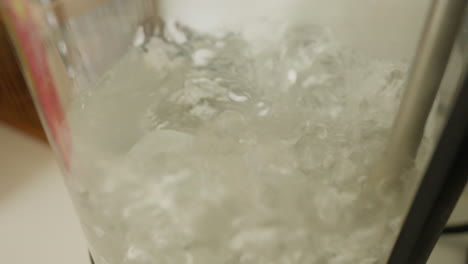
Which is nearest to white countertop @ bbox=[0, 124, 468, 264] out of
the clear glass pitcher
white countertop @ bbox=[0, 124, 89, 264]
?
white countertop @ bbox=[0, 124, 89, 264]

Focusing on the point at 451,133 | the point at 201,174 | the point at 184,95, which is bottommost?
the point at 451,133

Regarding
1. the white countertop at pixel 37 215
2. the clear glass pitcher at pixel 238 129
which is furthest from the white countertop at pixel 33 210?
the clear glass pitcher at pixel 238 129

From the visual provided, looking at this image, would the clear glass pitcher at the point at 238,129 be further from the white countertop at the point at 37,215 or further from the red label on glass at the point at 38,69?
the white countertop at the point at 37,215

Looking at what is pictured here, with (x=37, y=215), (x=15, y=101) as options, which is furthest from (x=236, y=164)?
(x=15, y=101)

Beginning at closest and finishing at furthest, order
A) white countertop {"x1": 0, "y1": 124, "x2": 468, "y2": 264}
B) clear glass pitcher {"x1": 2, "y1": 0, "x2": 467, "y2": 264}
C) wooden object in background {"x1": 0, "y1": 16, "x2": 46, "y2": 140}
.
Answer: clear glass pitcher {"x1": 2, "y1": 0, "x2": 467, "y2": 264} < white countertop {"x1": 0, "y1": 124, "x2": 468, "y2": 264} < wooden object in background {"x1": 0, "y1": 16, "x2": 46, "y2": 140}

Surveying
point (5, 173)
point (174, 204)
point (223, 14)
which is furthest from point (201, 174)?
point (5, 173)

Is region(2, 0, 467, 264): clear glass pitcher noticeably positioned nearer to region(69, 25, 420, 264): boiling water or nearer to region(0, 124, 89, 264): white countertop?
region(69, 25, 420, 264): boiling water

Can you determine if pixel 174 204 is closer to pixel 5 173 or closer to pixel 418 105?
pixel 418 105
